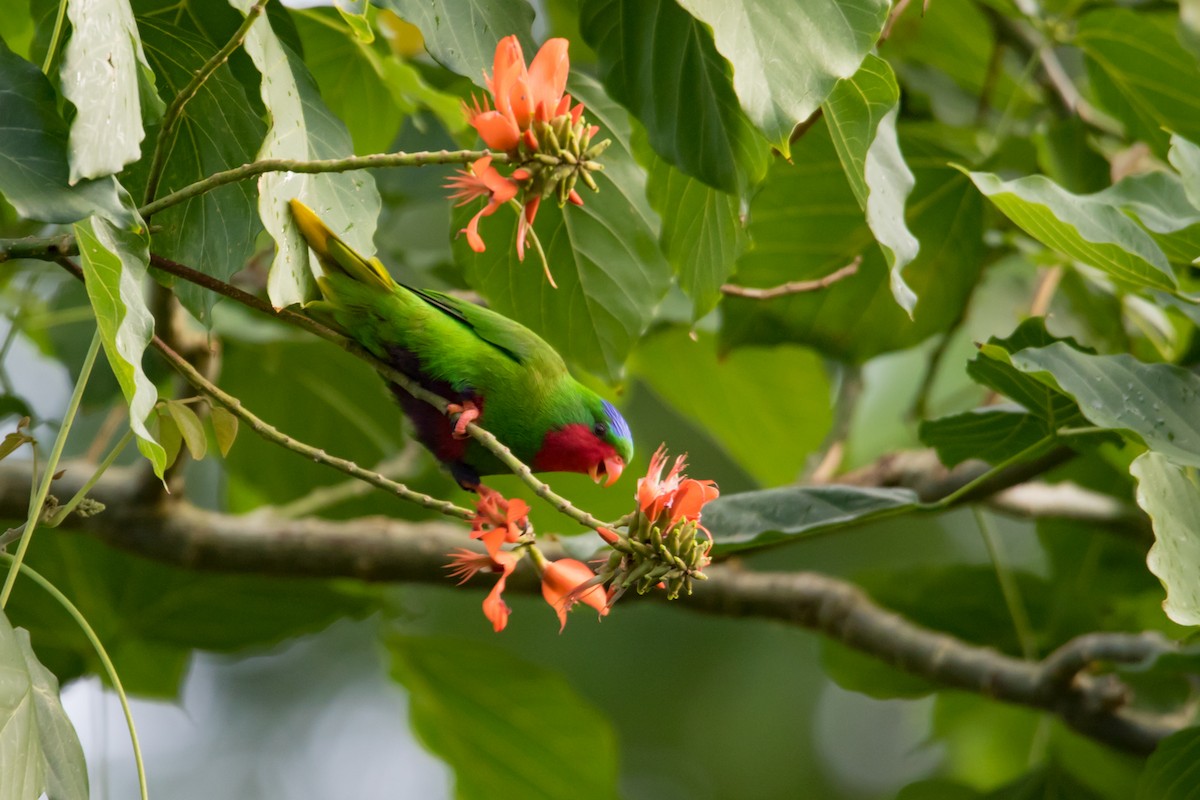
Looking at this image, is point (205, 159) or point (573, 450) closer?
point (205, 159)

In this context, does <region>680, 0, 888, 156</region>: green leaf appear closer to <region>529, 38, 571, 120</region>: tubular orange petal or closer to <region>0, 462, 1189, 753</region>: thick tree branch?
<region>529, 38, 571, 120</region>: tubular orange petal

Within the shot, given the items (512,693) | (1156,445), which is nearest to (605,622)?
(512,693)

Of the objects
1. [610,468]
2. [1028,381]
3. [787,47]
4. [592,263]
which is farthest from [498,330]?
[1028,381]

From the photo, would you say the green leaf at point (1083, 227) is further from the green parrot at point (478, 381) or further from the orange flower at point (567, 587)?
the orange flower at point (567, 587)

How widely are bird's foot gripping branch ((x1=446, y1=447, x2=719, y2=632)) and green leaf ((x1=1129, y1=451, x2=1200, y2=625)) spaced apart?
2.22ft

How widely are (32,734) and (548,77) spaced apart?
865 mm

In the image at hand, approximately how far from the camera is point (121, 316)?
1126mm

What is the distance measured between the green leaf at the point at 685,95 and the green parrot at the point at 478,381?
473 mm

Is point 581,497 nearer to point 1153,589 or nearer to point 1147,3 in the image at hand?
point 1153,589

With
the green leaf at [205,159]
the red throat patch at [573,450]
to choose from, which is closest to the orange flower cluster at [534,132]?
the green leaf at [205,159]

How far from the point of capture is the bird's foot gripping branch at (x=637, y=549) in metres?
1.32

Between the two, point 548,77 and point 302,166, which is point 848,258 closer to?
point 548,77

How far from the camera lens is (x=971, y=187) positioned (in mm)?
2709

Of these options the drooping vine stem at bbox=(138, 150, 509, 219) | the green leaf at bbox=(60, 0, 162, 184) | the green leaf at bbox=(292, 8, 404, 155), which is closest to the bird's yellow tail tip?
the drooping vine stem at bbox=(138, 150, 509, 219)
